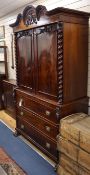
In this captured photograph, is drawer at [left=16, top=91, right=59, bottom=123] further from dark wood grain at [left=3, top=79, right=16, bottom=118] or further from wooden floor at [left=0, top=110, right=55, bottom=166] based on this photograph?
dark wood grain at [left=3, top=79, right=16, bottom=118]

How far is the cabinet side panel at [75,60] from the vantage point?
2.32 meters

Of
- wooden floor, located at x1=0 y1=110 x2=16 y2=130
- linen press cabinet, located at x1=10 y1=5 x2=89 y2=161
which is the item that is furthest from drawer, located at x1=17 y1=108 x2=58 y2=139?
wooden floor, located at x1=0 y1=110 x2=16 y2=130

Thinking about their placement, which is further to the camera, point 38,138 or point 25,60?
point 25,60

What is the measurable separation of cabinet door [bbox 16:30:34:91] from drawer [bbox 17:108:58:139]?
0.43 metres

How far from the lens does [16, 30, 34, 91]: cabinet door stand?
2.88 metres

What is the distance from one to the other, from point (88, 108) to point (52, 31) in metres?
1.20

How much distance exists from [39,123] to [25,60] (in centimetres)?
102

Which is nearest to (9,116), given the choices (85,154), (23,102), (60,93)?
(23,102)

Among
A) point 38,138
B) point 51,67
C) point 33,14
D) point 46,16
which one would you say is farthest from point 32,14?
point 38,138

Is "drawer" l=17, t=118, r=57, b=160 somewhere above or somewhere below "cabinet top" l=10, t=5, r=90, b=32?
below

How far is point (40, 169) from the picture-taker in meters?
2.57

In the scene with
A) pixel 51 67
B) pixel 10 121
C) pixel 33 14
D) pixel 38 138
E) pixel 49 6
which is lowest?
pixel 10 121

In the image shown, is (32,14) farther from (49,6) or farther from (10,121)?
(10,121)

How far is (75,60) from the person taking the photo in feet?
7.98
